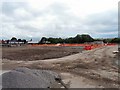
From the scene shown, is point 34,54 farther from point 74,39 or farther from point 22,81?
point 74,39

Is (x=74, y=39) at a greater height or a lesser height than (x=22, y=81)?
greater

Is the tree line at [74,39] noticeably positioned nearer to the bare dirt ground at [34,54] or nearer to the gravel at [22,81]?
the bare dirt ground at [34,54]

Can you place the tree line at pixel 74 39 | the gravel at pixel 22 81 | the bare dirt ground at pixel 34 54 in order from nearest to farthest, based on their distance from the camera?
the gravel at pixel 22 81 < the bare dirt ground at pixel 34 54 < the tree line at pixel 74 39

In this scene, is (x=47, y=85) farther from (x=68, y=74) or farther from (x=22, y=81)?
(x=68, y=74)

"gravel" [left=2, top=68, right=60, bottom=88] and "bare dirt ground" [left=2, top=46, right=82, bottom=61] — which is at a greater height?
"gravel" [left=2, top=68, right=60, bottom=88]

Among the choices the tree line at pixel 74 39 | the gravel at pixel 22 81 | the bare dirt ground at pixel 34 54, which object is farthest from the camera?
the tree line at pixel 74 39


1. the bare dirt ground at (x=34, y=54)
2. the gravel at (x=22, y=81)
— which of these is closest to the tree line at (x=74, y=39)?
the bare dirt ground at (x=34, y=54)

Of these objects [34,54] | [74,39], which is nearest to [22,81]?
[34,54]

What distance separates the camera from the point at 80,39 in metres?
110

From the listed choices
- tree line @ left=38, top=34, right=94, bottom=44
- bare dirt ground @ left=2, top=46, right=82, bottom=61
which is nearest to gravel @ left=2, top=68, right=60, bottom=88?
bare dirt ground @ left=2, top=46, right=82, bottom=61

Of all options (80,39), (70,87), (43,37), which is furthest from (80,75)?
(43,37)

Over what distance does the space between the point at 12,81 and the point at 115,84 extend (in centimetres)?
531

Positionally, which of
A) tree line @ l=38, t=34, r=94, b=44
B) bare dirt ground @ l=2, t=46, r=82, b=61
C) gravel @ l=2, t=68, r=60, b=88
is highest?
tree line @ l=38, t=34, r=94, b=44

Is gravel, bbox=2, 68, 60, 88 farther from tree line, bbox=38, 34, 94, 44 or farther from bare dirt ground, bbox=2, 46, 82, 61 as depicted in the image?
tree line, bbox=38, 34, 94, 44
